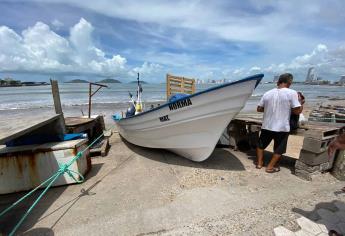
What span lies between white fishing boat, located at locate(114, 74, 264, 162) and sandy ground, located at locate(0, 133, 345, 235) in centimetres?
56

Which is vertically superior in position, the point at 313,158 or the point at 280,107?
the point at 280,107

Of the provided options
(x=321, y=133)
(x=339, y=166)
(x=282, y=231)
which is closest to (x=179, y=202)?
(x=282, y=231)

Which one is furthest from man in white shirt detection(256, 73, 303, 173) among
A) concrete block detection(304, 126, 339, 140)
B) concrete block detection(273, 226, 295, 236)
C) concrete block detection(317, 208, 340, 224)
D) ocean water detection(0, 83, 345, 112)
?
ocean water detection(0, 83, 345, 112)

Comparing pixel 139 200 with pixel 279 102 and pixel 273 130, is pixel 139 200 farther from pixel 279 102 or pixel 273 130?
pixel 279 102

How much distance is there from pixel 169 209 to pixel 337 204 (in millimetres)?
2511

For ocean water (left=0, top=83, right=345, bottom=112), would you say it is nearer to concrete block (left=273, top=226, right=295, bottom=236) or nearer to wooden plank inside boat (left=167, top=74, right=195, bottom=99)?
wooden plank inside boat (left=167, top=74, right=195, bottom=99)

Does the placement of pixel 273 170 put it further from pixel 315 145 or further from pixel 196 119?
pixel 196 119

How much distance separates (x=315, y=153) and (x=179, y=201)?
2581 mm

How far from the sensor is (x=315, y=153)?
12.5 feet

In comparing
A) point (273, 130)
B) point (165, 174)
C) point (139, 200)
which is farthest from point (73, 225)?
point (273, 130)

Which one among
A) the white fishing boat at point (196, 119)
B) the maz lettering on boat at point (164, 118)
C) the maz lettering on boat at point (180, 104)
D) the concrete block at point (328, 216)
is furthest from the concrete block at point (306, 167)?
the maz lettering on boat at point (164, 118)

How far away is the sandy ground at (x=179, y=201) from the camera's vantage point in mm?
2828

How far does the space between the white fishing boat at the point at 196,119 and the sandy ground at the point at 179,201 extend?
1.85 ft

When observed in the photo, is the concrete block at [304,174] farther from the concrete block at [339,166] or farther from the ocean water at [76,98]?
the ocean water at [76,98]
